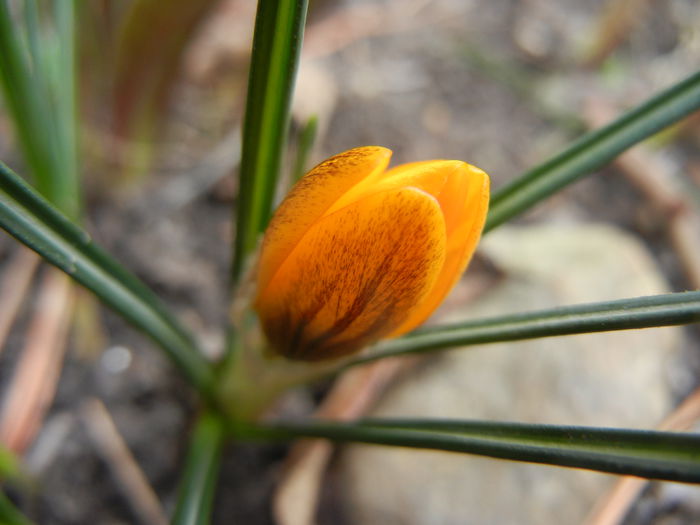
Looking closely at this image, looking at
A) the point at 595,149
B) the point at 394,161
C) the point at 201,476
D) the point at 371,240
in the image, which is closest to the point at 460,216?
the point at 371,240

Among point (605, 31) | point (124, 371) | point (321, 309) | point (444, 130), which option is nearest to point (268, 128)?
point (321, 309)

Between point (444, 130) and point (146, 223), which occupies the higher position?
point (444, 130)

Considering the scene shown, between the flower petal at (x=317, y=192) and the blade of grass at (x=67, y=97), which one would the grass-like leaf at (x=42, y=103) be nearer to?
the blade of grass at (x=67, y=97)

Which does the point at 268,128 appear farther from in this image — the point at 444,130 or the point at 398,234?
the point at 444,130

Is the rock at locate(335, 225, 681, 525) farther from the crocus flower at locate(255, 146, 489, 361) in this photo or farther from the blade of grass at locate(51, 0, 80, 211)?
the blade of grass at locate(51, 0, 80, 211)

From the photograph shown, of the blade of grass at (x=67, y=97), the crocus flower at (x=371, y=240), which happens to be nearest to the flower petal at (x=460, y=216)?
the crocus flower at (x=371, y=240)

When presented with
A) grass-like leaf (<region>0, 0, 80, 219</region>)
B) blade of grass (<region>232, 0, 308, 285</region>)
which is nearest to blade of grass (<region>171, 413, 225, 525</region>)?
blade of grass (<region>232, 0, 308, 285</region>)
